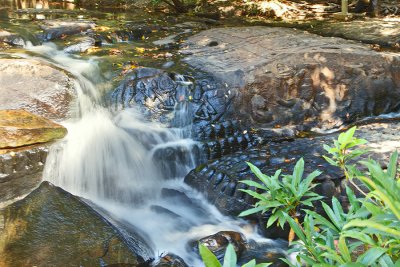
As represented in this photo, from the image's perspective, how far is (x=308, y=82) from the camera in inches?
257

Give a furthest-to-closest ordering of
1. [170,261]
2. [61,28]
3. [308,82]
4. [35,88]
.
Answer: [61,28] < [308,82] < [35,88] < [170,261]

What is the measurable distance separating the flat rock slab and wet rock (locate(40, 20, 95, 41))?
13.2 ft

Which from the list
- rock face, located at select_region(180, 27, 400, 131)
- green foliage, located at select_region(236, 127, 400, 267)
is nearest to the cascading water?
rock face, located at select_region(180, 27, 400, 131)

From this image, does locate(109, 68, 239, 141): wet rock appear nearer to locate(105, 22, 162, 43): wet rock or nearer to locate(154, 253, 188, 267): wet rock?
locate(154, 253, 188, 267): wet rock

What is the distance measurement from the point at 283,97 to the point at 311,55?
953 mm

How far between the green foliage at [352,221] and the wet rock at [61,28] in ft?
24.2

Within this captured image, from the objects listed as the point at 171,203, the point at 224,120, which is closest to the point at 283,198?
the point at 171,203

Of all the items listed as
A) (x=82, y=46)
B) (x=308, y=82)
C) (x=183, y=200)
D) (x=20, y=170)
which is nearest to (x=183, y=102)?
(x=183, y=200)

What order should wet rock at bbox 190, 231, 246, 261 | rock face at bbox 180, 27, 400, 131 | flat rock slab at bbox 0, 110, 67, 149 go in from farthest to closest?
rock face at bbox 180, 27, 400, 131
flat rock slab at bbox 0, 110, 67, 149
wet rock at bbox 190, 231, 246, 261

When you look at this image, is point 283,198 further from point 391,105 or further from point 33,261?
point 391,105

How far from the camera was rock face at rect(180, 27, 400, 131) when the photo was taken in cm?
631

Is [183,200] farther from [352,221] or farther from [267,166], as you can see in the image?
[352,221]

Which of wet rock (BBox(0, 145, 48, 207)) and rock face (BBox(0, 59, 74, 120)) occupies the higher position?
rock face (BBox(0, 59, 74, 120))

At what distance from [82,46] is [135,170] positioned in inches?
138
